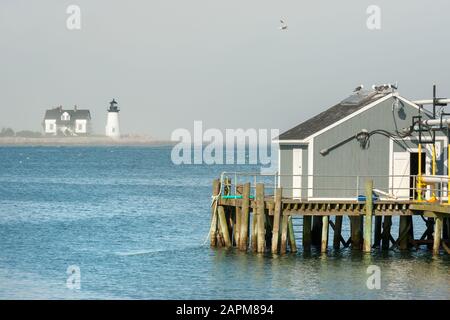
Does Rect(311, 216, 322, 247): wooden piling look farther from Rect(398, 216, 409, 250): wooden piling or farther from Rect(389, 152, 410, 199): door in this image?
Rect(389, 152, 410, 199): door

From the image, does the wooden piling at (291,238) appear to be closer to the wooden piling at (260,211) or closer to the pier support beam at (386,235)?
the wooden piling at (260,211)

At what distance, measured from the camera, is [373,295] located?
116 ft

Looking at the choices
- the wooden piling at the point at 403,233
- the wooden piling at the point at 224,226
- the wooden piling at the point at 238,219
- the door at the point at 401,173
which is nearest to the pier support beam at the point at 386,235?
the wooden piling at the point at 403,233

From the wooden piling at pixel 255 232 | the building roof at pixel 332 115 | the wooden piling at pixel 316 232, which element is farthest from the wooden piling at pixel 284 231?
the wooden piling at pixel 316 232

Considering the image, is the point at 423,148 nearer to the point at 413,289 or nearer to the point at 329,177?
the point at 329,177

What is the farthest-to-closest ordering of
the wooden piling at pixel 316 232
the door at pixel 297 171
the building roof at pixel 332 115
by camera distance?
the wooden piling at pixel 316 232, the building roof at pixel 332 115, the door at pixel 297 171

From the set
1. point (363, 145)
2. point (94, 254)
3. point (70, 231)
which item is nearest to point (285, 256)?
point (363, 145)

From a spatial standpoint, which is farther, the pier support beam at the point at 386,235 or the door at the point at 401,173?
the pier support beam at the point at 386,235

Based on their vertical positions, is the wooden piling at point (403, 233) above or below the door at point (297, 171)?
below

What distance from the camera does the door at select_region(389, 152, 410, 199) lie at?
144 ft

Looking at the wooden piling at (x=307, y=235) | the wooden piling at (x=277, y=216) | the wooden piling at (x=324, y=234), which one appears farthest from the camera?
the wooden piling at (x=307, y=235)

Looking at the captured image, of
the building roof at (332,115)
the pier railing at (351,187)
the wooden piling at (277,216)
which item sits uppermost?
the building roof at (332,115)

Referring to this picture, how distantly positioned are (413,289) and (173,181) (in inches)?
3530

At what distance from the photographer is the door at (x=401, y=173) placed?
144 ft
